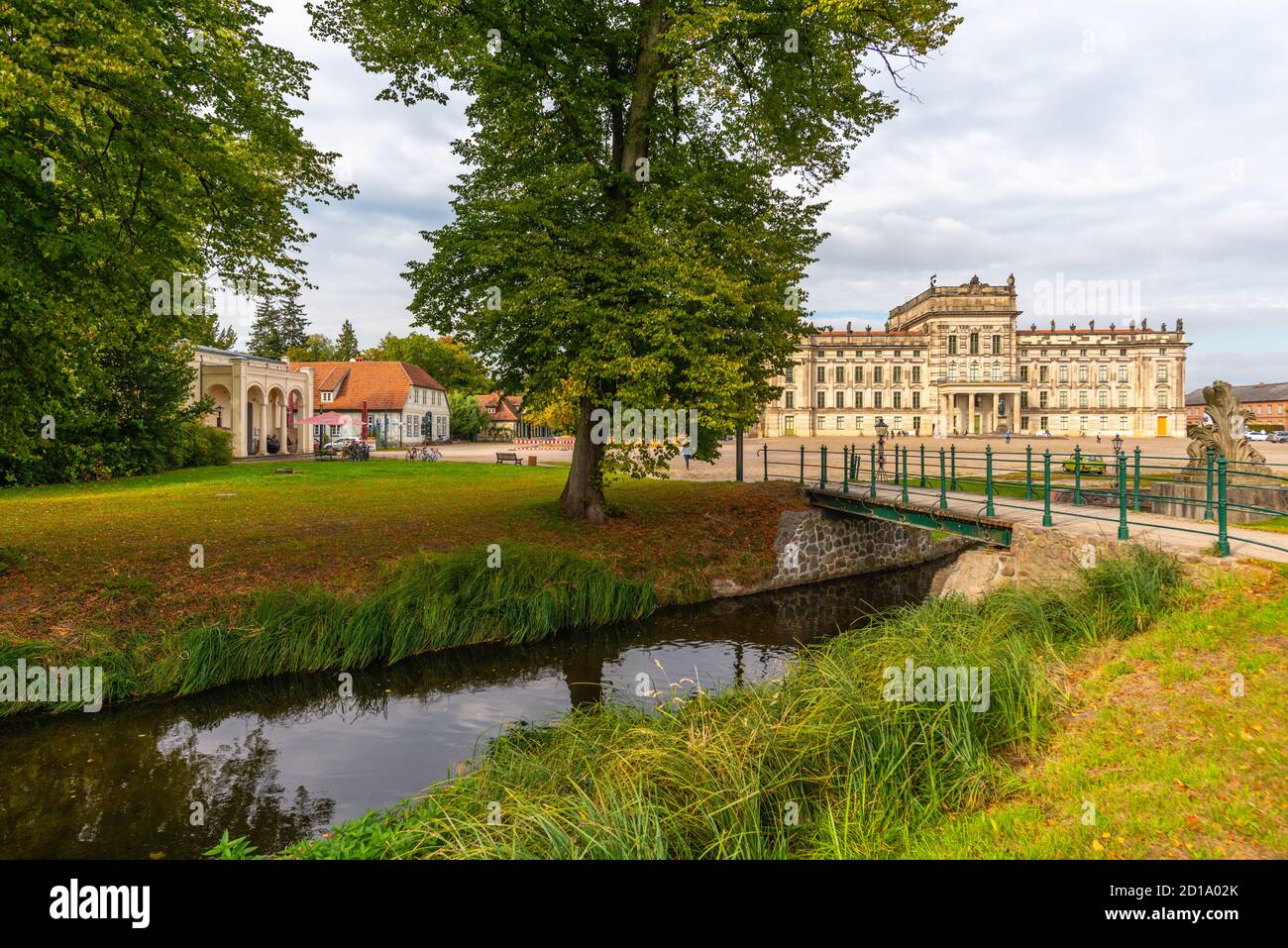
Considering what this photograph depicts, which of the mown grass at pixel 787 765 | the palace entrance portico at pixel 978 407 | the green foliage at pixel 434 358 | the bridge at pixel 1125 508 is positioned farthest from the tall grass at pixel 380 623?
the palace entrance portico at pixel 978 407

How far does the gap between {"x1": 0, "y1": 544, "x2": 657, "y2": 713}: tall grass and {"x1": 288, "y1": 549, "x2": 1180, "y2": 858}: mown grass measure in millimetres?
4422

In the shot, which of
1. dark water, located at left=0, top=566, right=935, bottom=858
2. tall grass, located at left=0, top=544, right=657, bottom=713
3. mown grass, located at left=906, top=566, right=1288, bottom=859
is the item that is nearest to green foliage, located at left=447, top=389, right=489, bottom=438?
tall grass, located at left=0, top=544, right=657, bottom=713

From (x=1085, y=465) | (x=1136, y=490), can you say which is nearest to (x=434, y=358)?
(x=1085, y=465)

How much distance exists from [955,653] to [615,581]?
24.7ft

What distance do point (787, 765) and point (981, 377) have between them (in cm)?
8576

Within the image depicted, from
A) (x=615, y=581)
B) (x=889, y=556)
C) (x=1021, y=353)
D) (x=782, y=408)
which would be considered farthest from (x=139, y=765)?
(x=1021, y=353)

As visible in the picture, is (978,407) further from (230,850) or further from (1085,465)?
(230,850)

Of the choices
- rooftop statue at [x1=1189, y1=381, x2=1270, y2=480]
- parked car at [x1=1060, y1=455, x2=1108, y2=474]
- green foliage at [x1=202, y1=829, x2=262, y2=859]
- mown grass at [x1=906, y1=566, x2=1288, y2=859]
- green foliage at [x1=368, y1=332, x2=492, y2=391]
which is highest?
green foliage at [x1=368, y1=332, x2=492, y2=391]

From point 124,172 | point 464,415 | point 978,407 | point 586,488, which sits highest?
point 978,407

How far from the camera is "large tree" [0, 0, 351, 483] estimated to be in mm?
7535

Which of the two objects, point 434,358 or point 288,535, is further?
point 434,358

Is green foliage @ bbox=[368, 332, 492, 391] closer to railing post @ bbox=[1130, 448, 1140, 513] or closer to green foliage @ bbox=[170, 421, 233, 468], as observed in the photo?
green foliage @ bbox=[170, 421, 233, 468]

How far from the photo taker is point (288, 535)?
522 inches
